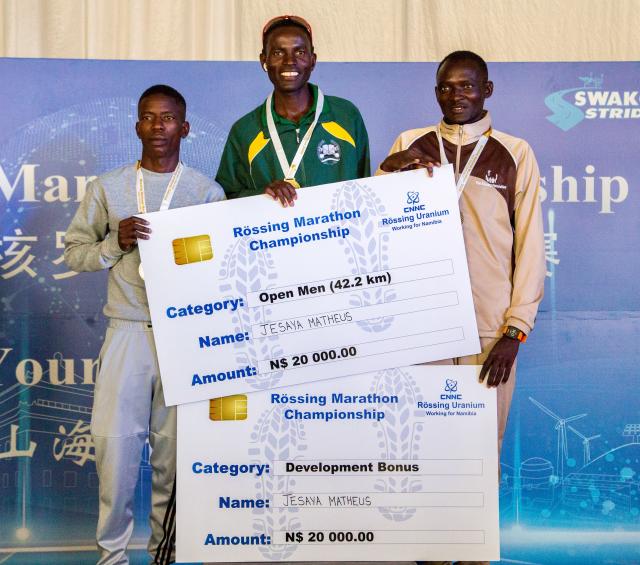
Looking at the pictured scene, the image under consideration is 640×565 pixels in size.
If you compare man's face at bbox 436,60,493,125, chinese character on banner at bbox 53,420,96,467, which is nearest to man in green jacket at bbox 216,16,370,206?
man's face at bbox 436,60,493,125

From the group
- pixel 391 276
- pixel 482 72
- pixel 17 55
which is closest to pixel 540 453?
pixel 391 276

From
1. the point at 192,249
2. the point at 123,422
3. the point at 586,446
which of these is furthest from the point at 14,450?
the point at 586,446

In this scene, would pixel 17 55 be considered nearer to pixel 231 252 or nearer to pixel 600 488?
pixel 231 252

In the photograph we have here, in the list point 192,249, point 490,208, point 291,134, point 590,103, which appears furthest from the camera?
point 590,103

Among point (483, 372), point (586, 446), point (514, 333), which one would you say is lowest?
point (586, 446)

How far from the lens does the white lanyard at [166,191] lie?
252 centimetres

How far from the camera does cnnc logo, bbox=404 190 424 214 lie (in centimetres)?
254

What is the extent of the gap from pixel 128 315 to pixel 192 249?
1.00 ft

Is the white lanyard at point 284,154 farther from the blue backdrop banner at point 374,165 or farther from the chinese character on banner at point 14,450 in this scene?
the chinese character on banner at point 14,450

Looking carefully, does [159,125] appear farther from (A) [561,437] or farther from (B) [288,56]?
(A) [561,437]

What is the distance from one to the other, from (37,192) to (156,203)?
36.9 inches

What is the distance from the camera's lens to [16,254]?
3225mm

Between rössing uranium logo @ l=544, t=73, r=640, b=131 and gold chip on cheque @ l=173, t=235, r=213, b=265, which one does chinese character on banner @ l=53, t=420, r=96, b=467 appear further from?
rössing uranium logo @ l=544, t=73, r=640, b=131

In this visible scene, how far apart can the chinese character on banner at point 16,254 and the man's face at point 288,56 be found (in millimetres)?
1303
